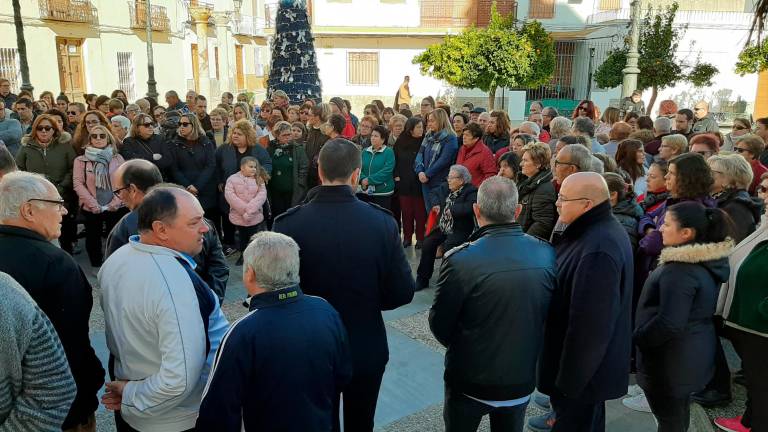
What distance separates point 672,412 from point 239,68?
3530 centimetres

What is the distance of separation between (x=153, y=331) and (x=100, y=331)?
3251 millimetres

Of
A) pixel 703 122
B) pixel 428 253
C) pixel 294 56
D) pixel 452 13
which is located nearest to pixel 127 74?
pixel 452 13

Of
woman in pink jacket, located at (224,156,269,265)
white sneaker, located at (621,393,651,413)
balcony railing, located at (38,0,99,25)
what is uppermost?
balcony railing, located at (38,0,99,25)

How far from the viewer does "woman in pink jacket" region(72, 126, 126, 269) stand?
6039 millimetres

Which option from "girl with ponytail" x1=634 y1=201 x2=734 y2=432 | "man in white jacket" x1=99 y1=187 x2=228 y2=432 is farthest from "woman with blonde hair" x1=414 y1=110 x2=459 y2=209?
"man in white jacket" x1=99 y1=187 x2=228 y2=432

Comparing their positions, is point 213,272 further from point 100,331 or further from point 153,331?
point 100,331

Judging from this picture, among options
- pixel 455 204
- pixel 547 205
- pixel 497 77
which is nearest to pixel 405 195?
pixel 455 204

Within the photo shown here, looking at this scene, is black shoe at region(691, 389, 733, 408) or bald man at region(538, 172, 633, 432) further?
black shoe at region(691, 389, 733, 408)

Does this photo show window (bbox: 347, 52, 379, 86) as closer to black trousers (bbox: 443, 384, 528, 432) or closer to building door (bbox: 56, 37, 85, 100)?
building door (bbox: 56, 37, 85, 100)

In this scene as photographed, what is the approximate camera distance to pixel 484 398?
8.91ft

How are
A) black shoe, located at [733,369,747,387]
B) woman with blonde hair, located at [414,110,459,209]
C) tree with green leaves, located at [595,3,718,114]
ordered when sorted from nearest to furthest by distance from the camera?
1. black shoe, located at [733,369,747,387]
2. woman with blonde hair, located at [414,110,459,209]
3. tree with green leaves, located at [595,3,718,114]

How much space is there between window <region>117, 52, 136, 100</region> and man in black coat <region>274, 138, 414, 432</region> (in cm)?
2416

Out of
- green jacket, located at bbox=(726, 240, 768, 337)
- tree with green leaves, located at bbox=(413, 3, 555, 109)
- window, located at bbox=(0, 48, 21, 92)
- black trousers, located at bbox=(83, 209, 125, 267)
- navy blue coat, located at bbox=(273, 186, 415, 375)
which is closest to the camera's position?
navy blue coat, located at bbox=(273, 186, 415, 375)

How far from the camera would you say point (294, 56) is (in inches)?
452
